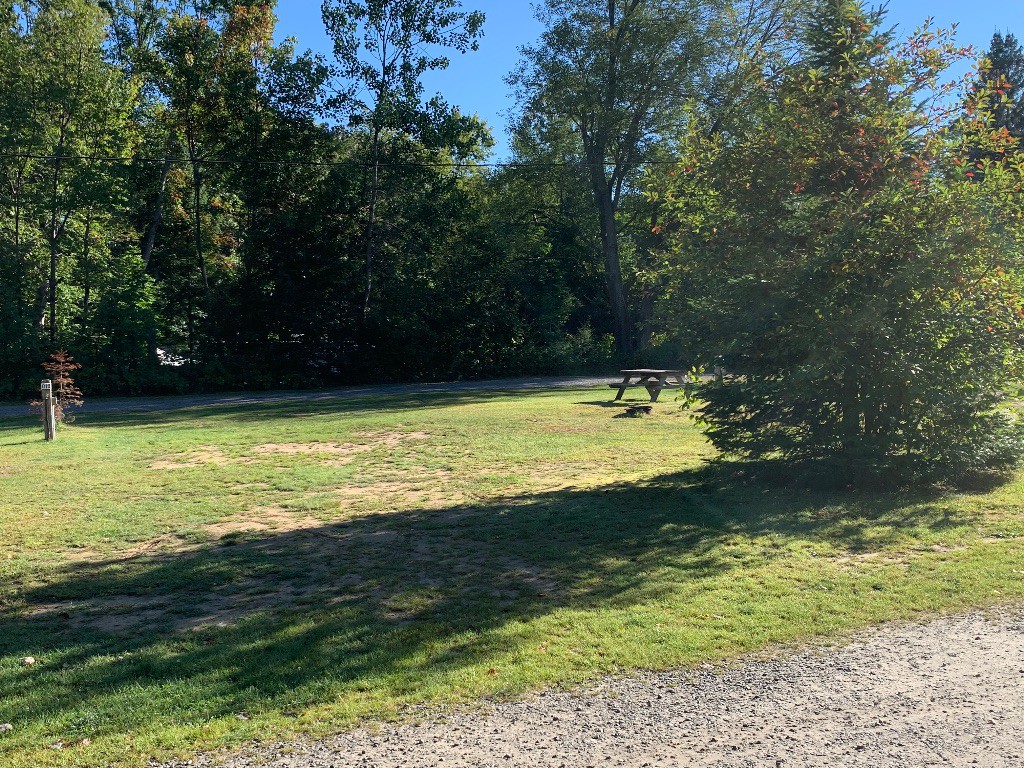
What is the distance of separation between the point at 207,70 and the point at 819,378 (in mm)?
23712

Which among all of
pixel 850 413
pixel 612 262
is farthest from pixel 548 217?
pixel 850 413

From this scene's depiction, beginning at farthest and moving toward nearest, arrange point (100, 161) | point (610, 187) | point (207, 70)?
point (610, 187) → point (207, 70) → point (100, 161)

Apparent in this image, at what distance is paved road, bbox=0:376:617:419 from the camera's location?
20534 millimetres

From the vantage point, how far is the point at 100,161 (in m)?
24.2

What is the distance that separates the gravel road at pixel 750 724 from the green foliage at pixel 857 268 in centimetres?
430

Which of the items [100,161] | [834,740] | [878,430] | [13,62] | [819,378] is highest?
[13,62]

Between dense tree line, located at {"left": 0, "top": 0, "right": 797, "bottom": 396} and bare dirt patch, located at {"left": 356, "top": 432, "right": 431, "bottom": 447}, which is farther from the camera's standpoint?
dense tree line, located at {"left": 0, "top": 0, "right": 797, "bottom": 396}

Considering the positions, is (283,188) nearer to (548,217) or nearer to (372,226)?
(372,226)

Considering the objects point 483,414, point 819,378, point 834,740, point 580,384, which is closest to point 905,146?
point 819,378

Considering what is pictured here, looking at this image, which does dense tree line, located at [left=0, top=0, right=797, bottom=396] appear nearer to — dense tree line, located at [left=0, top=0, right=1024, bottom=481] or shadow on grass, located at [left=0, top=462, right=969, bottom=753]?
dense tree line, located at [left=0, top=0, right=1024, bottom=481]

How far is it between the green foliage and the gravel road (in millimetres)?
4298

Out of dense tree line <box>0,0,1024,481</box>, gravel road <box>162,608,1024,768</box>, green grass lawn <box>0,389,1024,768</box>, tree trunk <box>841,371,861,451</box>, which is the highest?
dense tree line <box>0,0,1024,481</box>

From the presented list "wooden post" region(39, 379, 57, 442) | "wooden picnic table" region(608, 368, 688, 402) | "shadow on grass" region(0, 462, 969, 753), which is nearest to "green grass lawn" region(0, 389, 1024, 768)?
"shadow on grass" region(0, 462, 969, 753)

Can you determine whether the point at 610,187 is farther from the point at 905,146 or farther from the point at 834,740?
the point at 834,740
